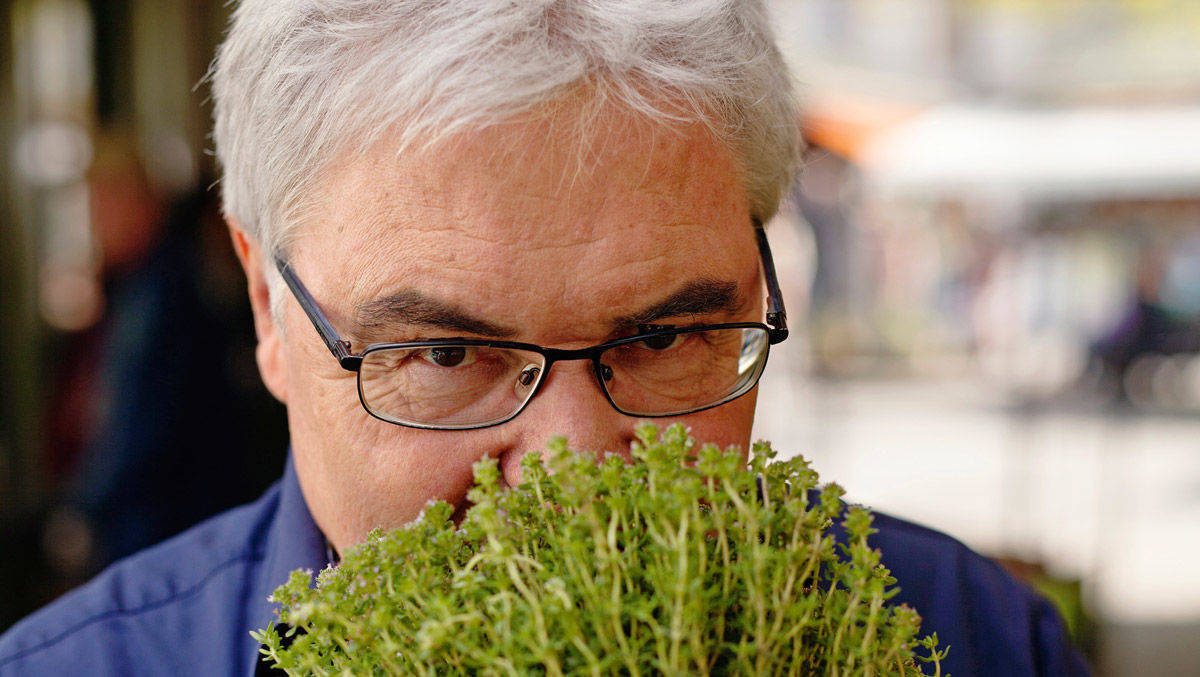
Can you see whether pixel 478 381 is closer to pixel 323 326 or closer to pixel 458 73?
pixel 323 326

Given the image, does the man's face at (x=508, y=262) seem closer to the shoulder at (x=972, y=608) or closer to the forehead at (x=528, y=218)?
the forehead at (x=528, y=218)

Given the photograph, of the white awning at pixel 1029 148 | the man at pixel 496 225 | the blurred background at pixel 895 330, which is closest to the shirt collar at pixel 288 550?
the man at pixel 496 225

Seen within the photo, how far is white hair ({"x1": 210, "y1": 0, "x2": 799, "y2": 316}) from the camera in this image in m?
1.11

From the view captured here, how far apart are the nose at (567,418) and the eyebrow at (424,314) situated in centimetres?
8

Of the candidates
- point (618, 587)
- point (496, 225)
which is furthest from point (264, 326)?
point (618, 587)

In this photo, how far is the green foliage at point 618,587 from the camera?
71 cm

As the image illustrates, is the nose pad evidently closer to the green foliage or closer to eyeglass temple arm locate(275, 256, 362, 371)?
eyeglass temple arm locate(275, 256, 362, 371)

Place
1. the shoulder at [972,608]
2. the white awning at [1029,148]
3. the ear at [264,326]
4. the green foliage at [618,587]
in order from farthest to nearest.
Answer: the white awning at [1029,148] → the shoulder at [972,608] → the ear at [264,326] → the green foliage at [618,587]

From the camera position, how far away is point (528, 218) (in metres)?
1.09

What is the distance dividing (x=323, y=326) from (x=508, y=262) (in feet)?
0.90

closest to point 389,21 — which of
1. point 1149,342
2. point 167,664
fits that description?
point 167,664

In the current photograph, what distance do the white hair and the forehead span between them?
1.4 inches

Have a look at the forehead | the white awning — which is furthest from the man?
the white awning

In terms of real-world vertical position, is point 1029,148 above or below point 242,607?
above
